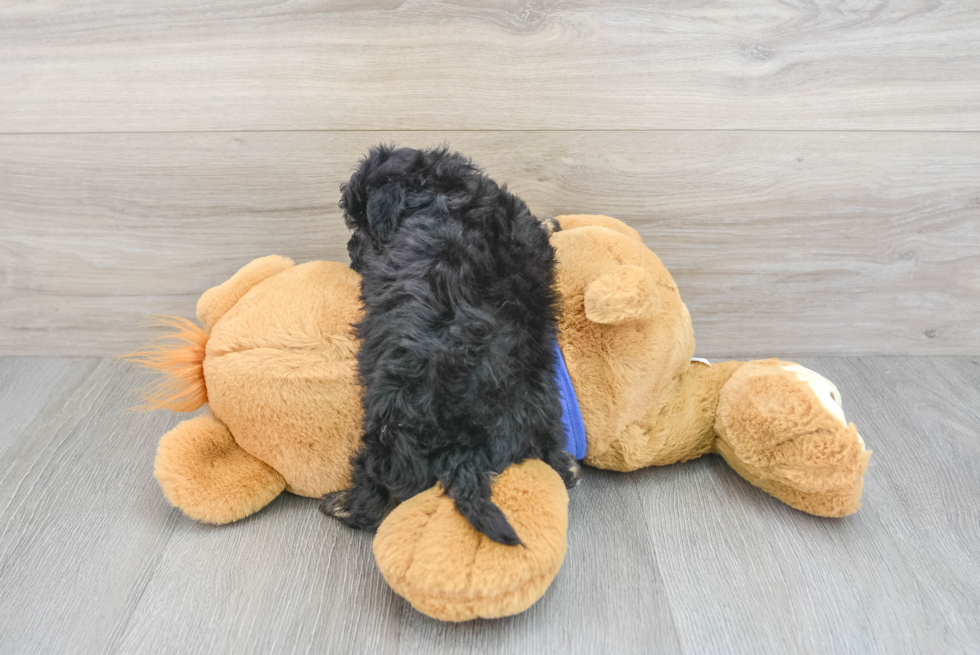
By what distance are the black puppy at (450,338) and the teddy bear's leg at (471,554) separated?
0.05 ft

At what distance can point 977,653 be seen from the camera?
53 centimetres

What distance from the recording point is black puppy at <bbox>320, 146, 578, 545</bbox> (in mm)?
541

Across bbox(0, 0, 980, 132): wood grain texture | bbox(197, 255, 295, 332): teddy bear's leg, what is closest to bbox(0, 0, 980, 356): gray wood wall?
bbox(0, 0, 980, 132): wood grain texture

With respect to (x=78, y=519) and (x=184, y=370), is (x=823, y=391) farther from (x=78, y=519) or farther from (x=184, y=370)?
(x=78, y=519)

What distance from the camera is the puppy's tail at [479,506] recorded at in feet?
1.67

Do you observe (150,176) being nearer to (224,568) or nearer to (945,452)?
(224,568)

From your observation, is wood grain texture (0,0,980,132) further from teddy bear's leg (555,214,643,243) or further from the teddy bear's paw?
the teddy bear's paw

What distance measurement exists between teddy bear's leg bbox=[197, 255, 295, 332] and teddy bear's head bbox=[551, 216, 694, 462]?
0.33 metres

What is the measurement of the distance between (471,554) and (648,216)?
0.51 metres

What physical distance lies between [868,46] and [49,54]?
995 mm

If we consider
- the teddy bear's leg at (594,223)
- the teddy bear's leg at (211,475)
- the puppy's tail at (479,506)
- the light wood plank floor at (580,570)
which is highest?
the teddy bear's leg at (594,223)

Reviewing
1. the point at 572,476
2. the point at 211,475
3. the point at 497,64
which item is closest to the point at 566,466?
the point at 572,476

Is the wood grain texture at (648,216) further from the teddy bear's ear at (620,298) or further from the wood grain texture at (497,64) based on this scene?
the teddy bear's ear at (620,298)

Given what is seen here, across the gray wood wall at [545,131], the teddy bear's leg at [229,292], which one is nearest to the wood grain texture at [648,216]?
the gray wood wall at [545,131]
